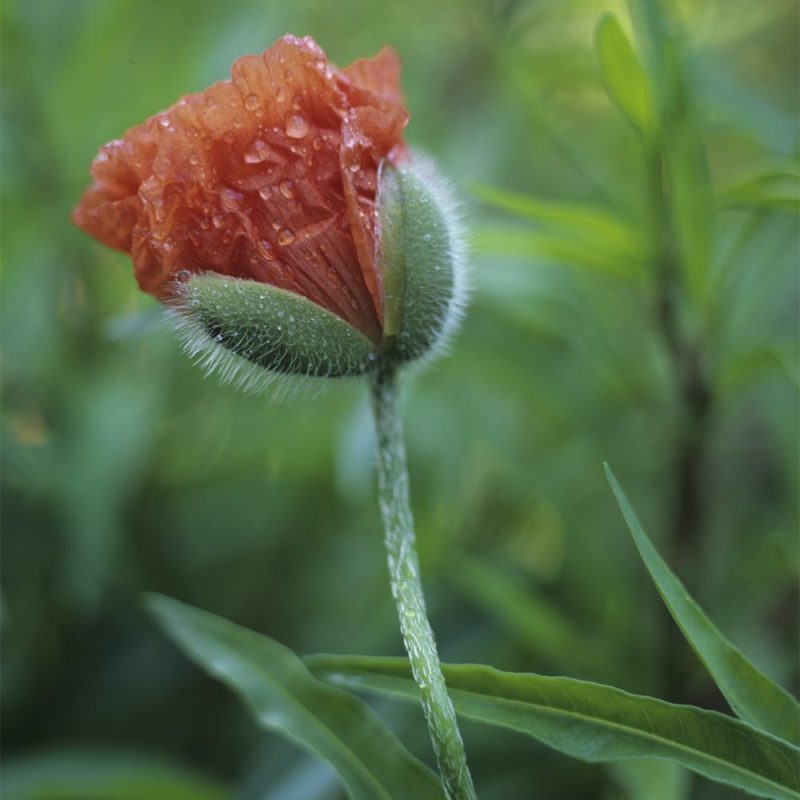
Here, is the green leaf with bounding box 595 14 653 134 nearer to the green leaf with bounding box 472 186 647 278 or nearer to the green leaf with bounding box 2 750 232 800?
the green leaf with bounding box 472 186 647 278

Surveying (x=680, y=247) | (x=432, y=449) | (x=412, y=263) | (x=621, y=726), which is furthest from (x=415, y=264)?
(x=432, y=449)

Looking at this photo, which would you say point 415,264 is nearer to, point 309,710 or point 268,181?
point 268,181

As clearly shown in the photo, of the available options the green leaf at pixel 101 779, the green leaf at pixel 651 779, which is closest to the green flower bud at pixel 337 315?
the green leaf at pixel 651 779

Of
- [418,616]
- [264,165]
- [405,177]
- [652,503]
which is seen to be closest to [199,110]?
[264,165]

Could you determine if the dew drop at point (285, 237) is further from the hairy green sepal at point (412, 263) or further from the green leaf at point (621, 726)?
the green leaf at point (621, 726)

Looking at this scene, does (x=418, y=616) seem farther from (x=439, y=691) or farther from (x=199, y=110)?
(x=199, y=110)

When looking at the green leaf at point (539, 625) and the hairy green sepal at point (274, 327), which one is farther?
the green leaf at point (539, 625)

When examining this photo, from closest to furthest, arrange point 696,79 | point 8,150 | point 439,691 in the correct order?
point 439,691 → point 696,79 → point 8,150
